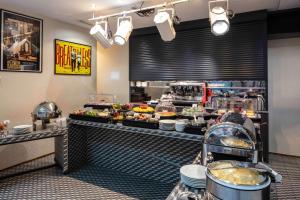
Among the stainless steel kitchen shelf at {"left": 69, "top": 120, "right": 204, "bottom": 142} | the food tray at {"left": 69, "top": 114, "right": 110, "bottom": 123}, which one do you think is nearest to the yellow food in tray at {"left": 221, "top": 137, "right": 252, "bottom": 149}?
the stainless steel kitchen shelf at {"left": 69, "top": 120, "right": 204, "bottom": 142}

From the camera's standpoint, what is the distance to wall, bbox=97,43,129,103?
6.20 meters

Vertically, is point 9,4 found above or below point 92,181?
above

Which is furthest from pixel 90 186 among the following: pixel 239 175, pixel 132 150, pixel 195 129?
pixel 239 175

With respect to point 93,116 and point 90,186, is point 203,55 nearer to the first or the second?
point 93,116

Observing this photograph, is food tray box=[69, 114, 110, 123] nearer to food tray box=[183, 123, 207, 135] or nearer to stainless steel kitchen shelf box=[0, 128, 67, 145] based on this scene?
Result: stainless steel kitchen shelf box=[0, 128, 67, 145]

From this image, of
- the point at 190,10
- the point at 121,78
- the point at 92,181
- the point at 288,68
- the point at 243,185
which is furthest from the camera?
the point at 121,78

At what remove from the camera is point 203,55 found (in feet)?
15.8

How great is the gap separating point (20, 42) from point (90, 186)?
288 centimetres

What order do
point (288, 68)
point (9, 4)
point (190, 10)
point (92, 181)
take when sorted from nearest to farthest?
point (92, 181), point (9, 4), point (190, 10), point (288, 68)

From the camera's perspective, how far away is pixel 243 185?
3.08ft

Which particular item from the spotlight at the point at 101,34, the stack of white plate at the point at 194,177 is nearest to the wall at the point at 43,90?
the spotlight at the point at 101,34

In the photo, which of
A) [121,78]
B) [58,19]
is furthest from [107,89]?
[58,19]

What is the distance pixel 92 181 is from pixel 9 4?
10.7 ft

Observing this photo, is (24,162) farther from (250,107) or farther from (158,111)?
(250,107)
